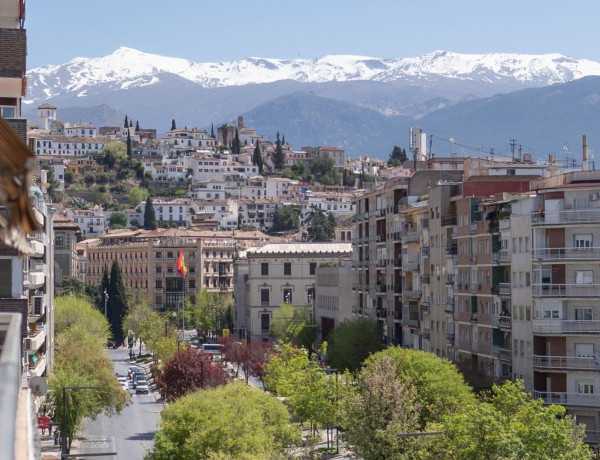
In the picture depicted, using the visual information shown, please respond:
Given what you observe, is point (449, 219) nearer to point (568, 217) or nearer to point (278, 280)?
point (568, 217)

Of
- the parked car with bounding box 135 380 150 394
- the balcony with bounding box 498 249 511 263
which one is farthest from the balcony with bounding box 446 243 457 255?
the parked car with bounding box 135 380 150 394

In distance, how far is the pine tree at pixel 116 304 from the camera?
175 metres

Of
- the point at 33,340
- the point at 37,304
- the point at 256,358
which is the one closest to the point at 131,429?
the point at 37,304

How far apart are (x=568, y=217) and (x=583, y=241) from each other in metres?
1.18

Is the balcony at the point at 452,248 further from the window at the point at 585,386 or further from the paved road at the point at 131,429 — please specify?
the window at the point at 585,386

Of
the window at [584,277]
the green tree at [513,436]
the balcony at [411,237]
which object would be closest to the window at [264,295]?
the balcony at [411,237]

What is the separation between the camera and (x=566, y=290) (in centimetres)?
6144

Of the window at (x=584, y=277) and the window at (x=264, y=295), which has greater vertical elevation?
the window at (x=584, y=277)

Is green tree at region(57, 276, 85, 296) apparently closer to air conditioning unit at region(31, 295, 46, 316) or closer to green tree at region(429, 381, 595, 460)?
air conditioning unit at region(31, 295, 46, 316)

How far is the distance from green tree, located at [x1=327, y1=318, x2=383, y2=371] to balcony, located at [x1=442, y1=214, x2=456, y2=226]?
14.4 meters

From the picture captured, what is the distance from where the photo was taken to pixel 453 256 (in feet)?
256

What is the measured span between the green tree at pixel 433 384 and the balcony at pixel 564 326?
3968 millimetres

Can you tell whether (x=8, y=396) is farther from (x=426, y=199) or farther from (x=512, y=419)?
(x=426, y=199)

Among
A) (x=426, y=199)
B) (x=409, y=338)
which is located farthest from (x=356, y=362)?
→ (x=426, y=199)
